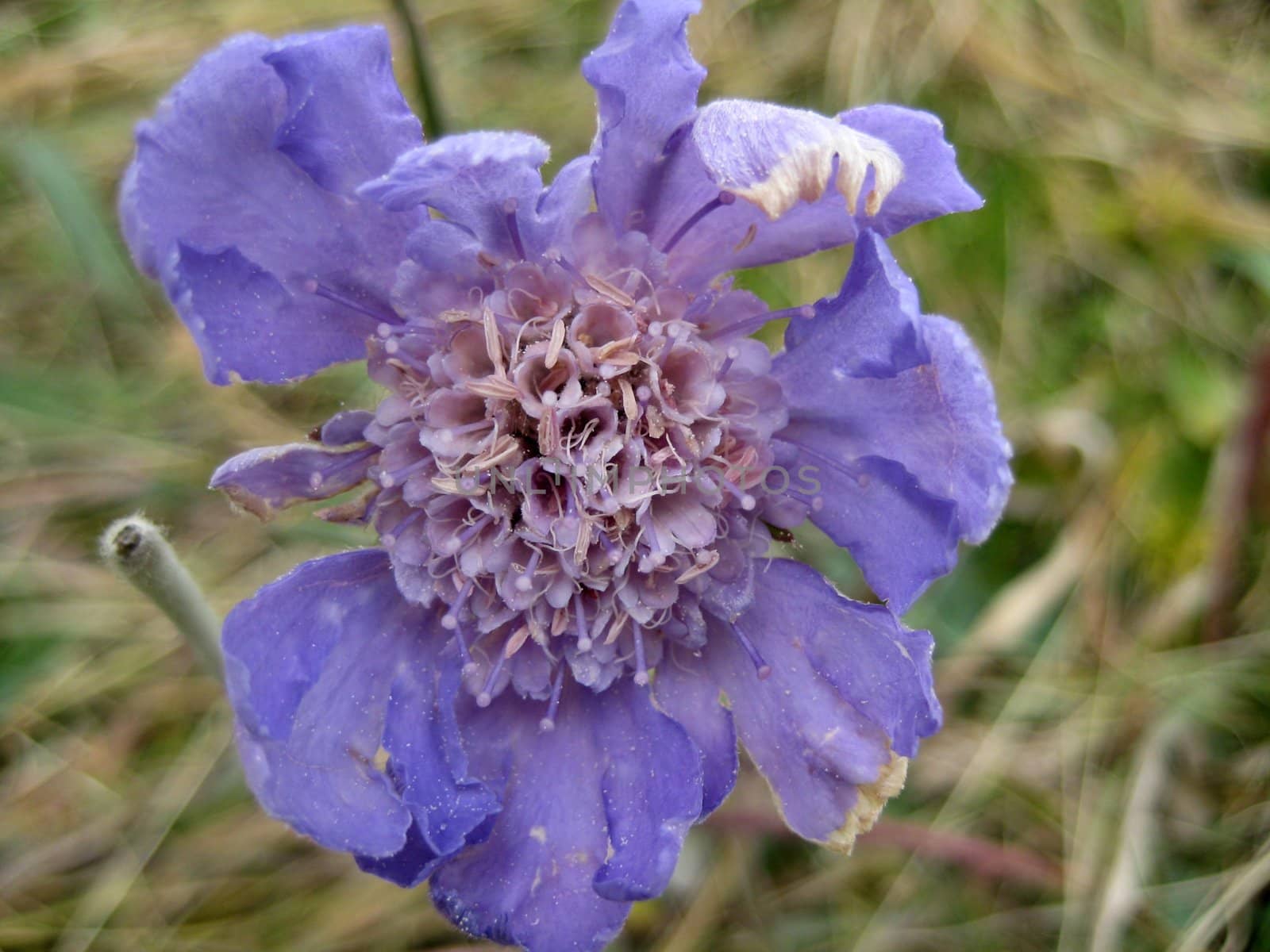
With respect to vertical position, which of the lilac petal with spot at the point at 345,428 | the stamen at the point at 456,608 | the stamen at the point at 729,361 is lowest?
the stamen at the point at 456,608

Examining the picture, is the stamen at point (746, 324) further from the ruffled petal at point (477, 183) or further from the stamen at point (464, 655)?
the stamen at point (464, 655)

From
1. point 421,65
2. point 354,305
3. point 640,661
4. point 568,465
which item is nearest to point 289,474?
point 354,305

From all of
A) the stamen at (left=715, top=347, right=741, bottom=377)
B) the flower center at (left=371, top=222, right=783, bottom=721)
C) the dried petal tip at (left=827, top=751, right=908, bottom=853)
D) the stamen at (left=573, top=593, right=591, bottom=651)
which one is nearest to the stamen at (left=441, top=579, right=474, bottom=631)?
the flower center at (left=371, top=222, right=783, bottom=721)

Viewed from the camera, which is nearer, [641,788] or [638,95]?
[638,95]

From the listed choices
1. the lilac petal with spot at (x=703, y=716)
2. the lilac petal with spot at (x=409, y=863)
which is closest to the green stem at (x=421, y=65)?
the lilac petal with spot at (x=703, y=716)

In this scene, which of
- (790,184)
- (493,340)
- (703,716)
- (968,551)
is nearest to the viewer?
(790,184)

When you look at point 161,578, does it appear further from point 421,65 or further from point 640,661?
point 421,65
